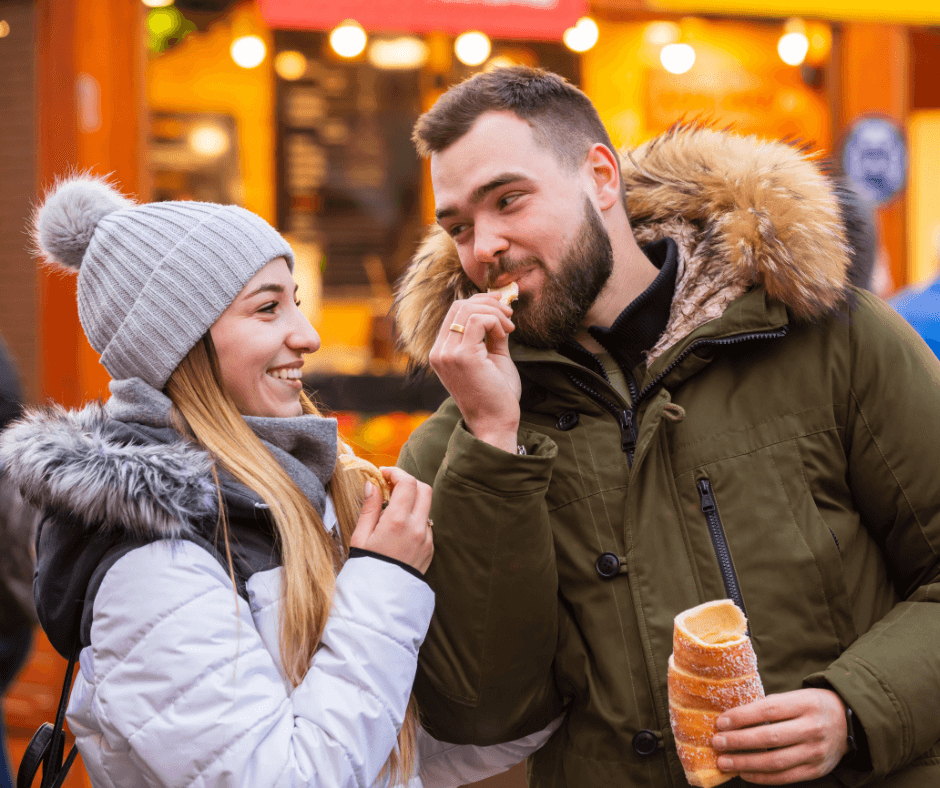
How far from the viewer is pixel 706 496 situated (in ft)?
6.59

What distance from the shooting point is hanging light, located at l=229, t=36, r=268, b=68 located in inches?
287

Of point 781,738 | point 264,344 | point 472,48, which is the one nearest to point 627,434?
point 781,738

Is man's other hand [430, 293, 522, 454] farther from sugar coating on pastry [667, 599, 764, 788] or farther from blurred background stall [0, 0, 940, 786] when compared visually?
blurred background stall [0, 0, 940, 786]

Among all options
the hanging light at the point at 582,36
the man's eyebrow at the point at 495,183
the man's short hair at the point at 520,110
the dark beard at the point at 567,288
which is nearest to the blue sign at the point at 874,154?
the hanging light at the point at 582,36

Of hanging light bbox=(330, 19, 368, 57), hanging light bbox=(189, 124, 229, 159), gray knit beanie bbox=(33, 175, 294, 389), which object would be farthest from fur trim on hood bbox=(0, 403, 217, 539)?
hanging light bbox=(330, 19, 368, 57)

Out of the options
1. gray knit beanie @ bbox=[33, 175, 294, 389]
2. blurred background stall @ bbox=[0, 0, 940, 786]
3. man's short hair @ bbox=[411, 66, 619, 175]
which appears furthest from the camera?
blurred background stall @ bbox=[0, 0, 940, 786]

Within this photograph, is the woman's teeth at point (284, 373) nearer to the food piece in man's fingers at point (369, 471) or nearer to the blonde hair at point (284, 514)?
the blonde hair at point (284, 514)

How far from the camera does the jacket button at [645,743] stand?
6.21 feet

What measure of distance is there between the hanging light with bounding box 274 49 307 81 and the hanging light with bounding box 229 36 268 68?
0.43 ft

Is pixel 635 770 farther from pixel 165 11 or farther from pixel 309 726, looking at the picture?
pixel 165 11

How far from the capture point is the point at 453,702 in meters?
2.01

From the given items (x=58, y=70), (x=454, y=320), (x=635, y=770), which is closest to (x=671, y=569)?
(x=635, y=770)

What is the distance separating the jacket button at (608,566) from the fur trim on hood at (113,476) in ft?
2.81

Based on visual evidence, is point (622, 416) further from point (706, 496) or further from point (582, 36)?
point (582, 36)
